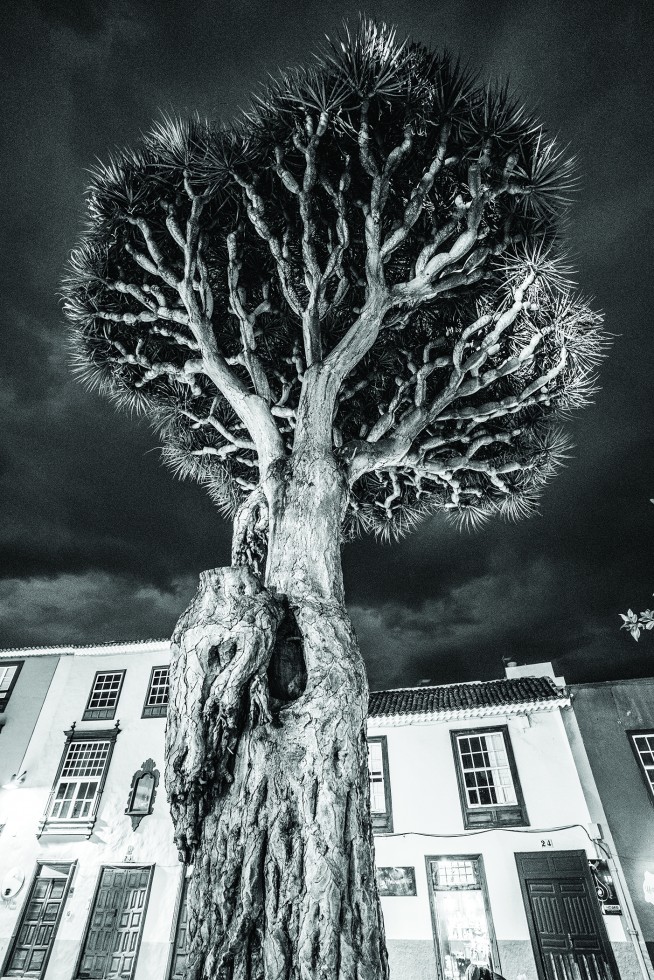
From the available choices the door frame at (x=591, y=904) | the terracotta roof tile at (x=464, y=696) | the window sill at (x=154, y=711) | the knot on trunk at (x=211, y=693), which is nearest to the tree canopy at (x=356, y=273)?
the knot on trunk at (x=211, y=693)

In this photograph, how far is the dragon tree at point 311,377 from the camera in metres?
2.58

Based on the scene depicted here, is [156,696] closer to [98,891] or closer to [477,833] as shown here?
[98,891]

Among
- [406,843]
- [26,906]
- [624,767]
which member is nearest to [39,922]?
[26,906]

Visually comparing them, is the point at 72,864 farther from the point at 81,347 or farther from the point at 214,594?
the point at 214,594

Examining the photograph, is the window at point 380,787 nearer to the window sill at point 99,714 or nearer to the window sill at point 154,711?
the window sill at point 154,711

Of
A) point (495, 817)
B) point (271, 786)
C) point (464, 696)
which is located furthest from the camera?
point (464, 696)

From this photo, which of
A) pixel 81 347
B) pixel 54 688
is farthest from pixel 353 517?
pixel 54 688

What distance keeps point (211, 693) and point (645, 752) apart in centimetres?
1382

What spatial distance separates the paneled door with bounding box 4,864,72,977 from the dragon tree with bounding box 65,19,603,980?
40.1ft

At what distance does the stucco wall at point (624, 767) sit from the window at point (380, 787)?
5097 millimetres

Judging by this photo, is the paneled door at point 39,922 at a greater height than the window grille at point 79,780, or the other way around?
the window grille at point 79,780

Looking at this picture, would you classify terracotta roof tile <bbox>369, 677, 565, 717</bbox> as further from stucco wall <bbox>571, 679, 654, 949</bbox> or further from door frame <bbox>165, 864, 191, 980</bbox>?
door frame <bbox>165, 864, 191, 980</bbox>

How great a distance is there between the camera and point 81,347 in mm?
7184

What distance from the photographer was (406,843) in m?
12.2
